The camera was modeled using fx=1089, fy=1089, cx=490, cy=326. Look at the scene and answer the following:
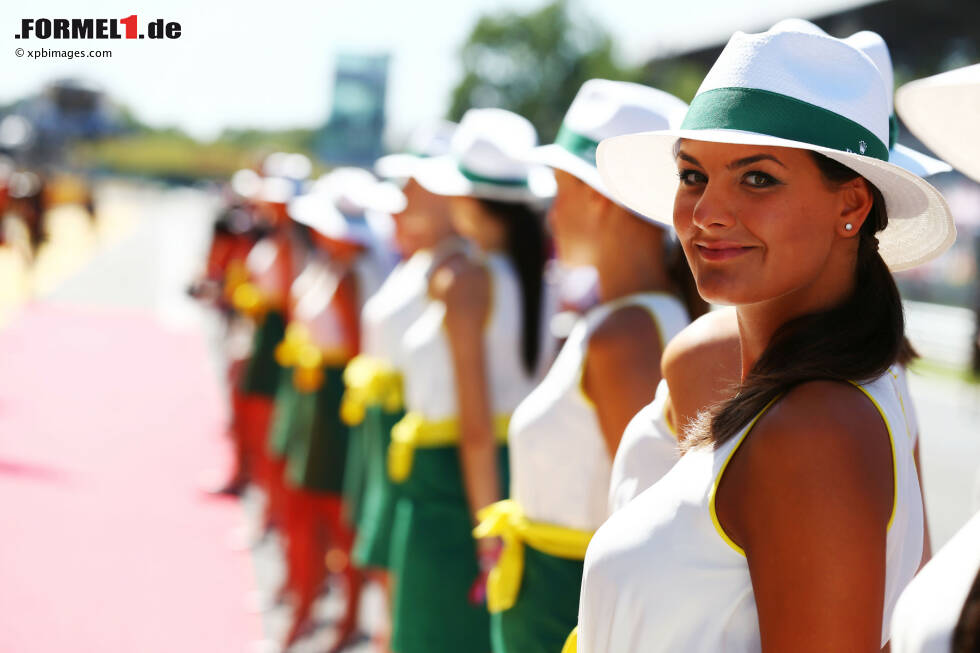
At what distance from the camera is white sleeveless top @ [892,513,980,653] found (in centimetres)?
104

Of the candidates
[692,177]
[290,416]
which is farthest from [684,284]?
[290,416]

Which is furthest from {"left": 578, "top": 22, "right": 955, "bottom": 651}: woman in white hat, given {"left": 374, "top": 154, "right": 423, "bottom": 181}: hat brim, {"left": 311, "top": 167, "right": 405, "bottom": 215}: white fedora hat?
{"left": 311, "top": 167, "right": 405, "bottom": 215}: white fedora hat

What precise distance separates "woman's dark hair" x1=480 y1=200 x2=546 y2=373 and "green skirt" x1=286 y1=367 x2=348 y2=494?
5.77 ft

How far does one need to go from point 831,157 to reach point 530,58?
192 feet

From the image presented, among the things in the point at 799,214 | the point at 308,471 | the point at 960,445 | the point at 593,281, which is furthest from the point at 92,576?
the point at 960,445

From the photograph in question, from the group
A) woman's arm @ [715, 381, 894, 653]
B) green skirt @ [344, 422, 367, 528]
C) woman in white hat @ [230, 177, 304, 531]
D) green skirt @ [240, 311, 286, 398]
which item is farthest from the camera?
green skirt @ [240, 311, 286, 398]

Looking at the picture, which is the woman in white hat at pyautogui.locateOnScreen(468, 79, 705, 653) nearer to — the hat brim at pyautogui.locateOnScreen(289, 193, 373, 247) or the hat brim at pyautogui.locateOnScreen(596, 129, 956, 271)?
the hat brim at pyautogui.locateOnScreen(596, 129, 956, 271)

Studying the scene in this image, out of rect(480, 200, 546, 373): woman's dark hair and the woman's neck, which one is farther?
rect(480, 200, 546, 373): woman's dark hair

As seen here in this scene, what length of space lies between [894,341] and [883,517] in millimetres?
278

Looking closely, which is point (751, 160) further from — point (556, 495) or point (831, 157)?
point (556, 495)

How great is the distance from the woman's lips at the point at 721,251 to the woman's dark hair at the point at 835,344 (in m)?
0.12

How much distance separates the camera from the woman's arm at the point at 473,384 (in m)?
3.37

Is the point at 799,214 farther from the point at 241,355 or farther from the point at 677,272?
the point at 241,355

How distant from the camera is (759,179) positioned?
4.87 ft
